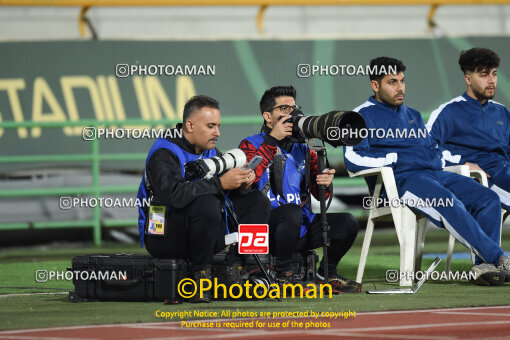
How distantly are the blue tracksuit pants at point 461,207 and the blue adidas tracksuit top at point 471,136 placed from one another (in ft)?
1.27

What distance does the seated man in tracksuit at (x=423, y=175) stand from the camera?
604 centimetres

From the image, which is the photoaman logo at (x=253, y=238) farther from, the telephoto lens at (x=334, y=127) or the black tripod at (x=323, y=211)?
the telephoto lens at (x=334, y=127)

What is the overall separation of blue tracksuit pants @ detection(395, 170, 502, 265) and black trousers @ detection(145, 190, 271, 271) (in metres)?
1.11

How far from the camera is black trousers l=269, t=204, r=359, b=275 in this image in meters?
5.57

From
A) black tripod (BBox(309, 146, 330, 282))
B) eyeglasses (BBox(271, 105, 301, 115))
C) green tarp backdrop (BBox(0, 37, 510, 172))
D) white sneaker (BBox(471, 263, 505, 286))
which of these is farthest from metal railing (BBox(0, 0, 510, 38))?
white sneaker (BBox(471, 263, 505, 286))

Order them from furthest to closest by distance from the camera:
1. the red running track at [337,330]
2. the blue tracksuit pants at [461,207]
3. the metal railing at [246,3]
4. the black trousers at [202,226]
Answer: the metal railing at [246,3] < the blue tracksuit pants at [461,207] < the black trousers at [202,226] < the red running track at [337,330]

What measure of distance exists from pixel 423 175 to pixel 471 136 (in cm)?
73

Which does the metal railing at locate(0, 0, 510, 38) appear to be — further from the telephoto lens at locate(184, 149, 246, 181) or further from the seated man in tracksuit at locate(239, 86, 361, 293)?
the telephoto lens at locate(184, 149, 246, 181)

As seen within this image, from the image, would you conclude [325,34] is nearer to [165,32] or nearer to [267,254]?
[165,32]

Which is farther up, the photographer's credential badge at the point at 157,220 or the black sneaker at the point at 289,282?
the photographer's credential badge at the point at 157,220

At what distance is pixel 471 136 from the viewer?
679cm

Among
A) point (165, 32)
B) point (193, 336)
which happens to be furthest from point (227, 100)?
point (193, 336)

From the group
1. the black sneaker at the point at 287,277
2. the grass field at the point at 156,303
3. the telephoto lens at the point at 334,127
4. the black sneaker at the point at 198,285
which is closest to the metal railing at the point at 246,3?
the grass field at the point at 156,303

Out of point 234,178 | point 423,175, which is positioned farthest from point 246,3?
point 234,178
